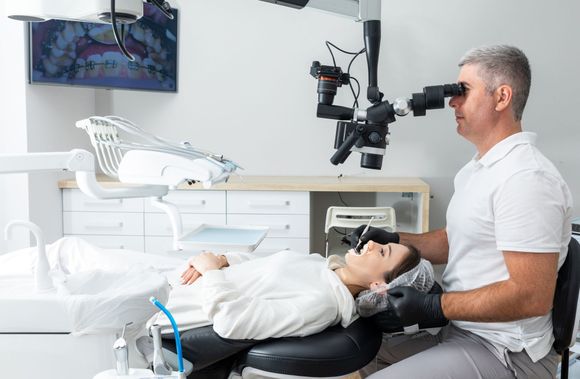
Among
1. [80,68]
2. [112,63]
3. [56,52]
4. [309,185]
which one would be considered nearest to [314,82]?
[309,185]

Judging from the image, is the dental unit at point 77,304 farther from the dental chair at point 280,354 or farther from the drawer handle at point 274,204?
the drawer handle at point 274,204

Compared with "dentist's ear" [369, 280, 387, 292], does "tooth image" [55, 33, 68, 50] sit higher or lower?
higher

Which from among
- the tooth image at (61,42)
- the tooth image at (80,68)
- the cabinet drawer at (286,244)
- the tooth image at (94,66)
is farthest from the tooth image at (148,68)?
the cabinet drawer at (286,244)

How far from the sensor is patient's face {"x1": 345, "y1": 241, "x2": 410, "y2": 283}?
165cm

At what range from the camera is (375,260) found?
1.66 meters

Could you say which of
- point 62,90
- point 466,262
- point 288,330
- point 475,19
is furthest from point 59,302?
point 475,19

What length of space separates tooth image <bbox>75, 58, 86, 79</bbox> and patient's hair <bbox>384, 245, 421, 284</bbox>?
2.46 metres

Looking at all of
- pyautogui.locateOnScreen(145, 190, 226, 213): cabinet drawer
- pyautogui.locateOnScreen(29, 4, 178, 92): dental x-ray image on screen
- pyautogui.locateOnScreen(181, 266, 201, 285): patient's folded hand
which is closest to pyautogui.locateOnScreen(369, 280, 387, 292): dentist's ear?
pyautogui.locateOnScreen(181, 266, 201, 285): patient's folded hand

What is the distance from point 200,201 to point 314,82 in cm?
111

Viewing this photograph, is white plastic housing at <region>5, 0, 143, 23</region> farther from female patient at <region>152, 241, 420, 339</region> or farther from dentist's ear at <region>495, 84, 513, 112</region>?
dentist's ear at <region>495, 84, 513, 112</region>

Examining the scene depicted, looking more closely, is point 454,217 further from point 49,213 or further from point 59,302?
point 49,213

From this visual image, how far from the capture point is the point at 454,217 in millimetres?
1660

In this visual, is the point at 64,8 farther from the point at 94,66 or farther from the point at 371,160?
the point at 94,66

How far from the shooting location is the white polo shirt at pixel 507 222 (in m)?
1.39
